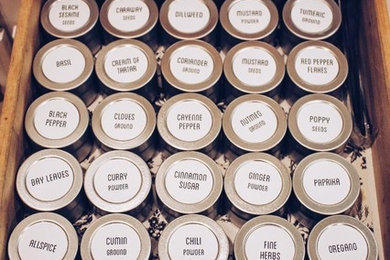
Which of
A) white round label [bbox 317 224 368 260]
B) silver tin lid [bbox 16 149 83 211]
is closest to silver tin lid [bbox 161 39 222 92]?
silver tin lid [bbox 16 149 83 211]

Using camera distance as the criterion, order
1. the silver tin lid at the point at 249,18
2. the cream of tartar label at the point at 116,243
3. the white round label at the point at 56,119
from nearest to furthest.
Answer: the cream of tartar label at the point at 116,243 < the white round label at the point at 56,119 < the silver tin lid at the point at 249,18

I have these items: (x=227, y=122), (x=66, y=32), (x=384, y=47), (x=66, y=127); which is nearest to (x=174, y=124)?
(x=227, y=122)

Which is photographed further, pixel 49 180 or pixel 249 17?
pixel 249 17

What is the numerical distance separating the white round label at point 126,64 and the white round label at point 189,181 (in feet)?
0.67

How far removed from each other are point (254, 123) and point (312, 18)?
281 millimetres

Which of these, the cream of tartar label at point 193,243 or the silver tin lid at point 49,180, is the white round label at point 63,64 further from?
the cream of tartar label at point 193,243

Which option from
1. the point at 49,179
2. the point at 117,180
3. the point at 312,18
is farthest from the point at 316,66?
the point at 49,179

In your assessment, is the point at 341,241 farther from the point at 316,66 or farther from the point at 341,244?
the point at 316,66

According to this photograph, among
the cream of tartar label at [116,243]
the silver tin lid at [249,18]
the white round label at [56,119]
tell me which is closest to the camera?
the cream of tartar label at [116,243]

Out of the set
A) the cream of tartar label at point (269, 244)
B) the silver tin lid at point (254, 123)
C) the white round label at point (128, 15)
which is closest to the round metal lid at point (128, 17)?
the white round label at point (128, 15)

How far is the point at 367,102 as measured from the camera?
1077mm

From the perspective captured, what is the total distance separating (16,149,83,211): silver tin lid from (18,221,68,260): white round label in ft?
0.11

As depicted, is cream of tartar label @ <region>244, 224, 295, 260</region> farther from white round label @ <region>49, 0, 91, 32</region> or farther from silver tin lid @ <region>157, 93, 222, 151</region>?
white round label @ <region>49, 0, 91, 32</region>

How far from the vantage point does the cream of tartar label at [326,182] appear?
3.12ft
